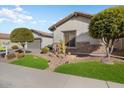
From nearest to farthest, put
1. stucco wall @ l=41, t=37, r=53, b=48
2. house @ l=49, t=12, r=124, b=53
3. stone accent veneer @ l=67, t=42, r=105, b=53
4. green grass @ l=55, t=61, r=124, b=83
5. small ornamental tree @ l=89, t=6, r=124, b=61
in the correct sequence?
green grass @ l=55, t=61, r=124, b=83 < small ornamental tree @ l=89, t=6, r=124, b=61 < stone accent veneer @ l=67, t=42, r=105, b=53 < house @ l=49, t=12, r=124, b=53 < stucco wall @ l=41, t=37, r=53, b=48

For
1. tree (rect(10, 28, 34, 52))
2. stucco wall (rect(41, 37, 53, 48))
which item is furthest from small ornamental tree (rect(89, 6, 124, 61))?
stucco wall (rect(41, 37, 53, 48))

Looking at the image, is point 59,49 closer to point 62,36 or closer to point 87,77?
point 62,36

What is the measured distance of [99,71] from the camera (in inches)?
369

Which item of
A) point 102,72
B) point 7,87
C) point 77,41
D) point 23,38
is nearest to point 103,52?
point 77,41

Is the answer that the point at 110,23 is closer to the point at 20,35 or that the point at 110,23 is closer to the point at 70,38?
the point at 70,38

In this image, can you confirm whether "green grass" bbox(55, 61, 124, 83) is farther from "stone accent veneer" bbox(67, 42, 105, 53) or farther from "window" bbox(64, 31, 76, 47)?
"window" bbox(64, 31, 76, 47)

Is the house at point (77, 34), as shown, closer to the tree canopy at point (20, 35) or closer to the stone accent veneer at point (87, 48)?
the stone accent veneer at point (87, 48)

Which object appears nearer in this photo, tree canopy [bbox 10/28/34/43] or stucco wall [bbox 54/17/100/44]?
stucco wall [bbox 54/17/100/44]

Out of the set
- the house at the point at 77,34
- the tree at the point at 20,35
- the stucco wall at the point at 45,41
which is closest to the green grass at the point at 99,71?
the house at the point at 77,34

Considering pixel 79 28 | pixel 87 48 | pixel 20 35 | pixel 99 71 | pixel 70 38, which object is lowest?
pixel 99 71

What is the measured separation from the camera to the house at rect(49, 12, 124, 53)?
1648 centimetres

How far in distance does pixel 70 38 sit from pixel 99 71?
9.25 metres

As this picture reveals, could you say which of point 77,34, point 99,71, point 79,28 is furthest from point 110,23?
point 77,34

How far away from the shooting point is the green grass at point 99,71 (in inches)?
334
